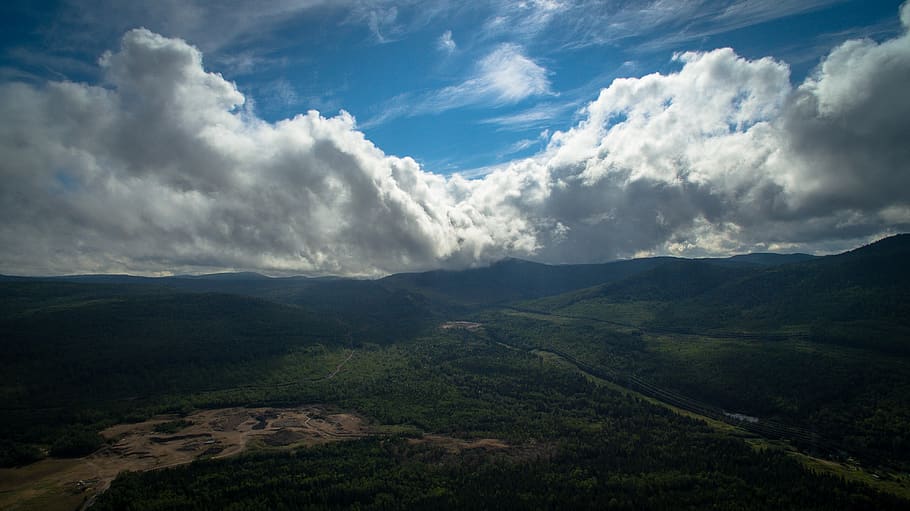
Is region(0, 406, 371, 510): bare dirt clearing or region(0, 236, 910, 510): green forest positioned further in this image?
region(0, 406, 371, 510): bare dirt clearing

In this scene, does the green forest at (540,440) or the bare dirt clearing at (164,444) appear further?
the bare dirt clearing at (164,444)

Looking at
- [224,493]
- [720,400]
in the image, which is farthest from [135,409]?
[720,400]

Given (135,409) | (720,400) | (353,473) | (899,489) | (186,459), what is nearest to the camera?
(899,489)

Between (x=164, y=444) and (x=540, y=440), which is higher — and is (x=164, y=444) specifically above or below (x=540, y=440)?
above

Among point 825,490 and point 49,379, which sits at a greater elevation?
point 49,379

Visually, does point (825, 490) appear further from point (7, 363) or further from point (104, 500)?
point (7, 363)

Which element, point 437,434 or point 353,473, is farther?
point 437,434

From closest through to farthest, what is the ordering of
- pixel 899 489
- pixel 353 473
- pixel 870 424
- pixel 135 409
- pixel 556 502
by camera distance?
1. pixel 556 502
2. pixel 899 489
3. pixel 353 473
4. pixel 870 424
5. pixel 135 409
